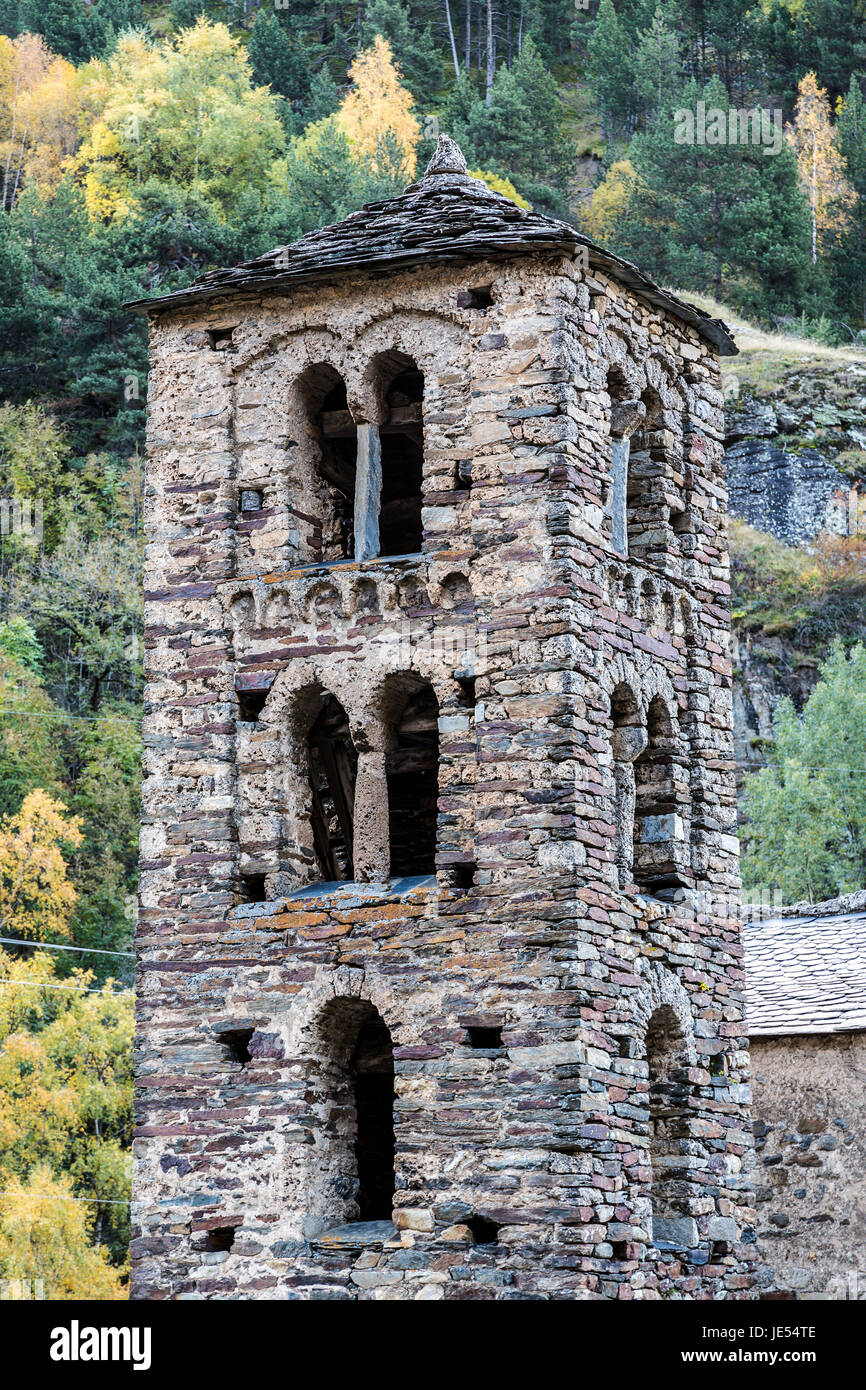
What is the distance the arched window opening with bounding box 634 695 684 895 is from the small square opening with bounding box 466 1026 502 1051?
249 cm

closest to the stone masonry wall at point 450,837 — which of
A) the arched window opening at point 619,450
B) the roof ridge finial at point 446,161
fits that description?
the arched window opening at point 619,450

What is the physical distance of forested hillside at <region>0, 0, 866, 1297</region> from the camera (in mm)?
34500

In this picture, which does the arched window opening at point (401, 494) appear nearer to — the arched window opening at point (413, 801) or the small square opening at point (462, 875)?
the arched window opening at point (413, 801)

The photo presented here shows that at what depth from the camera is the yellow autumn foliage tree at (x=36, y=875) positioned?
122 ft

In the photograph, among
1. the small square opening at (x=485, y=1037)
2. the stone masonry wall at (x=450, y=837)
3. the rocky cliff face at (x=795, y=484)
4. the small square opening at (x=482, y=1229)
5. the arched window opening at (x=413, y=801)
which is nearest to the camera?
the small square opening at (x=482, y=1229)

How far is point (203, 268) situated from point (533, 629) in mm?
34053

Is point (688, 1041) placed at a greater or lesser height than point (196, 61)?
lesser

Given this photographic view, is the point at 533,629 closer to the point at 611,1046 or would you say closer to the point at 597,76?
the point at 611,1046

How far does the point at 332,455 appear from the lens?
1750 centimetres

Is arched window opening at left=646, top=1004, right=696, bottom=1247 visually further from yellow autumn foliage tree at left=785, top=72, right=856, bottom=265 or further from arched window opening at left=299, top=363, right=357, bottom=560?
yellow autumn foliage tree at left=785, top=72, right=856, bottom=265

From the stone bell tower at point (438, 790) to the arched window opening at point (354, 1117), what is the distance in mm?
33

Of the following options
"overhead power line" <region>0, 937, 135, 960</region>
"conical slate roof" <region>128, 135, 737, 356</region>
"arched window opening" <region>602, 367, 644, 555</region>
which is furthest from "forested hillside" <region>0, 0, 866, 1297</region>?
"conical slate roof" <region>128, 135, 737, 356</region>

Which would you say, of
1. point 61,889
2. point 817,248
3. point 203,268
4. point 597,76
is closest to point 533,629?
point 61,889
